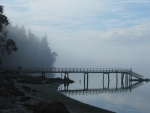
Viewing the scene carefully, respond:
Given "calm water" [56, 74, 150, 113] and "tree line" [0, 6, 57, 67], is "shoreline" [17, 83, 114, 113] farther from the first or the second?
"tree line" [0, 6, 57, 67]

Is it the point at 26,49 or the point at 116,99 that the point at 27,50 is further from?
the point at 116,99

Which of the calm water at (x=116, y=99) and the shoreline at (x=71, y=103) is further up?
the shoreline at (x=71, y=103)

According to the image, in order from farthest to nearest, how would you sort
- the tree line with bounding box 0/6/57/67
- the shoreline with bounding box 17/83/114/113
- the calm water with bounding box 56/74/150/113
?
the tree line with bounding box 0/6/57/67 → the calm water with bounding box 56/74/150/113 → the shoreline with bounding box 17/83/114/113

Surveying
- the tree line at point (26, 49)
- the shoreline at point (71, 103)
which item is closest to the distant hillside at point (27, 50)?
the tree line at point (26, 49)

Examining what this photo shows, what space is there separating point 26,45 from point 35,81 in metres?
79.0

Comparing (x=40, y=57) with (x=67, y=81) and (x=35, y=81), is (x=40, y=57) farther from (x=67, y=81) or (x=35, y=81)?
(x=35, y=81)

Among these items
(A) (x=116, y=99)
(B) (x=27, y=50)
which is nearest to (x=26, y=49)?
(B) (x=27, y=50)

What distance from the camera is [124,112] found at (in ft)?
146

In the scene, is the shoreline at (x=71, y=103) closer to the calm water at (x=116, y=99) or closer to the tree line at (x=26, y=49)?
the calm water at (x=116, y=99)

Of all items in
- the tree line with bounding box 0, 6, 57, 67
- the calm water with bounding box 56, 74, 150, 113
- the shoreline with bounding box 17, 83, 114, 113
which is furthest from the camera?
the tree line with bounding box 0, 6, 57, 67

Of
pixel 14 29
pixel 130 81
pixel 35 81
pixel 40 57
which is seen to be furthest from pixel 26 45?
pixel 35 81

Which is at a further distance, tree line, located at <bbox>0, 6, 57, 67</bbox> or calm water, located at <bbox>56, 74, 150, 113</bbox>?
tree line, located at <bbox>0, 6, 57, 67</bbox>

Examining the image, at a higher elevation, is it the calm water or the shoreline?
the shoreline

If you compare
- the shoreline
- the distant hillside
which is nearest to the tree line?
the distant hillside
